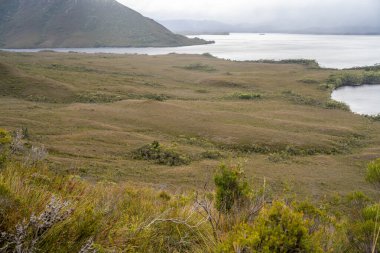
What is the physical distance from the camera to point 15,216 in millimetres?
4258

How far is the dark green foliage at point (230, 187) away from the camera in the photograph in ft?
26.8

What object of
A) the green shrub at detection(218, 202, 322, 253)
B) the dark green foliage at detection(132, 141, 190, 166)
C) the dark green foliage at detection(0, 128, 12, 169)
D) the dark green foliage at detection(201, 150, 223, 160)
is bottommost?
the dark green foliage at detection(201, 150, 223, 160)

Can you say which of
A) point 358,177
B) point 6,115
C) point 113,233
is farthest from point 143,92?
point 113,233

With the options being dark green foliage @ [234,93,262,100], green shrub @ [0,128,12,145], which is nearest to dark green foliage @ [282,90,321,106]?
dark green foliage @ [234,93,262,100]

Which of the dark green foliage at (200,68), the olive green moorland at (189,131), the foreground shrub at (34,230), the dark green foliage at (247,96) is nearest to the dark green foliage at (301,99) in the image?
the olive green moorland at (189,131)

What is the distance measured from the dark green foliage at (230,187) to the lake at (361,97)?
62.9m

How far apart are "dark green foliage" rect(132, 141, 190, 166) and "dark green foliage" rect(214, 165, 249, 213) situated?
2129 centimetres

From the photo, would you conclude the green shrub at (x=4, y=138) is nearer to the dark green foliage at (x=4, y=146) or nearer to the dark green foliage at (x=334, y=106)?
the dark green foliage at (x=4, y=146)

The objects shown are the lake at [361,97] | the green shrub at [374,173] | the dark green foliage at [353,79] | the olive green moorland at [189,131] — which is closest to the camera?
the green shrub at [374,173]

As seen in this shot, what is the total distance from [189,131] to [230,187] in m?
33.4

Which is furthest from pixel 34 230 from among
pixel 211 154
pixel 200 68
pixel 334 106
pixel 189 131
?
pixel 200 68

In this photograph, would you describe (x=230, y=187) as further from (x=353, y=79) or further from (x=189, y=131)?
(x=353, y=79)

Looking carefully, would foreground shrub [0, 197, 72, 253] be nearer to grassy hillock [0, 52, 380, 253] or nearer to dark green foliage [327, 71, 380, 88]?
grassy hillock [0, 52, 380, 253]

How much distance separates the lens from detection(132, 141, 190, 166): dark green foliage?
3047cm
